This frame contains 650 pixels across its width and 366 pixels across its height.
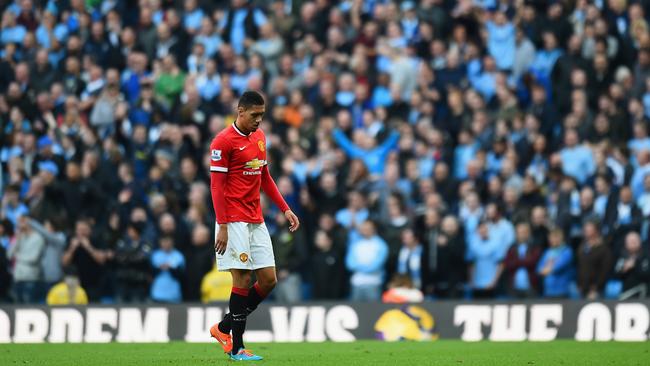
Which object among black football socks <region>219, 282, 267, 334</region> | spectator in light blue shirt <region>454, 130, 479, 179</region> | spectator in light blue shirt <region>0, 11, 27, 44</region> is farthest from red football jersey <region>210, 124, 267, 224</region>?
spectator in light blue shirt <region>0, 11, 27, 44</region>

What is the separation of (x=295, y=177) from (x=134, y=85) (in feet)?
14.4

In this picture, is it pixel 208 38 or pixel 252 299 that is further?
pixel 208 38

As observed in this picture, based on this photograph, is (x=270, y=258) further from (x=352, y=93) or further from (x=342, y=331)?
(x=352, y=93)

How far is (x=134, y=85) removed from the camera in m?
22.7

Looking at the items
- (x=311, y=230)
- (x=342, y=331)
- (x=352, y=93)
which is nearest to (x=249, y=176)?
(x=342, y=331)

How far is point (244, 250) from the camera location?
11383mm

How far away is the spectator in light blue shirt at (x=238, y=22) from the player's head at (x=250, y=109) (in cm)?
1216

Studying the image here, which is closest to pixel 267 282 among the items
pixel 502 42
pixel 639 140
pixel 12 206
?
pixel 639 140

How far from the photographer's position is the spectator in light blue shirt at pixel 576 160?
19469mm

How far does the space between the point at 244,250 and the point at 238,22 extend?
12730 millimetres

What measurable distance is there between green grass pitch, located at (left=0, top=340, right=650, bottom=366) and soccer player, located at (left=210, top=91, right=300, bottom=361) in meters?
0.62

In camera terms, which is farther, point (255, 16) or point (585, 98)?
point (255, 16)

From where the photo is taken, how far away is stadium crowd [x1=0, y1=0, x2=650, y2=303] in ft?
61.6

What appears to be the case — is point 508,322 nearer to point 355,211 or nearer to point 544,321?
point 544,321
